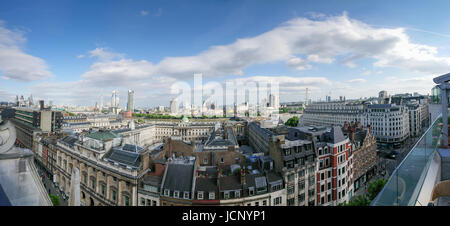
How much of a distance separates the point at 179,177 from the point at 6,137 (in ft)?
20.7

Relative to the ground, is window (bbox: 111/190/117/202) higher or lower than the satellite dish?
lower

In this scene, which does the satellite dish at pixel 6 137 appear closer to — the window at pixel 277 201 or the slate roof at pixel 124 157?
the slate roof at pixel 124 157

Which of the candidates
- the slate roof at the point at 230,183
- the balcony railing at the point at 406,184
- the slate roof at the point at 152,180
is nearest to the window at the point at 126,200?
the slate roof at the point at 152,180

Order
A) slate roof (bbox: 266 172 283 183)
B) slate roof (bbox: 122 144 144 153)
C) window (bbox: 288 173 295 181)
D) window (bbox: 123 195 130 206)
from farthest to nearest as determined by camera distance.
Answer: slate roof (bbox: 122 144 144 153) → window (bbox: 288 173 295 181) → slate roof (bbox: 266 172 283 183) → window (bbox: 123 195 130 206)

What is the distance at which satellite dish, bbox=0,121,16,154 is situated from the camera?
14.2 feet

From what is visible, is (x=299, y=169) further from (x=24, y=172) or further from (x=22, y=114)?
(x=22, y=114)

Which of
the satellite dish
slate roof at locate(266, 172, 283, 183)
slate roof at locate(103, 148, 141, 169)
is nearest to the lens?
the satellite dish

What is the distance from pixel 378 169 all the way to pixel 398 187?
1000 inches

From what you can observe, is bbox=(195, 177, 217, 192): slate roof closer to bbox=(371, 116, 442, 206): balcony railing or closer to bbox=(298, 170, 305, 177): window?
bbox=(298, 170, 305, 177): window

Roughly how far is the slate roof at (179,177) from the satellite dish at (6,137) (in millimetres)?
5882

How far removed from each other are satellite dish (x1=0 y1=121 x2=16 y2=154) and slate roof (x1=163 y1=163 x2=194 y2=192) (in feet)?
19.3

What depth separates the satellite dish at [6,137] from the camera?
4.33 metres

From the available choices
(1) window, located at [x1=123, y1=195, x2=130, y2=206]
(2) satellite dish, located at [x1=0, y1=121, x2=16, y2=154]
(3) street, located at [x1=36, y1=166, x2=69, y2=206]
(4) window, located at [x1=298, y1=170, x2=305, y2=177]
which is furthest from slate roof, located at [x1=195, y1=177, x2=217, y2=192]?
(3) street, located at [x1=36, y1=166, x2=69, y2=206]
